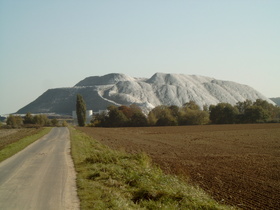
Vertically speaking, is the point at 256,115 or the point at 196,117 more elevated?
the point at 196,117

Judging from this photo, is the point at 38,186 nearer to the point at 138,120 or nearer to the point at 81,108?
the point at 138,120

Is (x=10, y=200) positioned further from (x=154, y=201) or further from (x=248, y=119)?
(x=248, y=119)

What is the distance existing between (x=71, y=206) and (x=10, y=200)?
2.76 meters

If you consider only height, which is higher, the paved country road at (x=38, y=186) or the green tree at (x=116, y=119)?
the green tree at (x=116, y=119)

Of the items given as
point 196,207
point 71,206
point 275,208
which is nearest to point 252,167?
point 275,208

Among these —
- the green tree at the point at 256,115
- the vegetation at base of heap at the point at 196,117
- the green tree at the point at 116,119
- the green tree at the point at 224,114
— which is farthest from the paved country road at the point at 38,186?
the green tree at the point at 116,119

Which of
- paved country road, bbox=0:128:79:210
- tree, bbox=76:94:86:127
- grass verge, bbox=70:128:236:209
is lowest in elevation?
grass verge, bbox=70:128:236:209

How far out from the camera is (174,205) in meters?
10.7

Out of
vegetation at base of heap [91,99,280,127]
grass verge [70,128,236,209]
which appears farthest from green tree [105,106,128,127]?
grass verge [70,128,236,209]

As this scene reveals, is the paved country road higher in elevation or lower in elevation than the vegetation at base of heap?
lower

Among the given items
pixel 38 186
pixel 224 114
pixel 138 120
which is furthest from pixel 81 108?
pixel 38 186

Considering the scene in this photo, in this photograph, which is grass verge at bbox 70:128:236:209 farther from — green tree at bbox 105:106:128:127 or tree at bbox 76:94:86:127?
green tree at bbox 105:106:128:127

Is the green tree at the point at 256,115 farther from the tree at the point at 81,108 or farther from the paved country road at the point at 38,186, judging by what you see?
the paved country road at the point at 38,186

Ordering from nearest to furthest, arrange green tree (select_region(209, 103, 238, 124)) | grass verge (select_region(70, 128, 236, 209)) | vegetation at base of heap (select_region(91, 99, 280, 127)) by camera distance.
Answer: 1. grass verge (select_region(70, 128, 236, 209))
2. vegetation at base of heap (select_region(91, 99, 280, 127))
3. green tree (select_region(209, 103, 238, 124))
